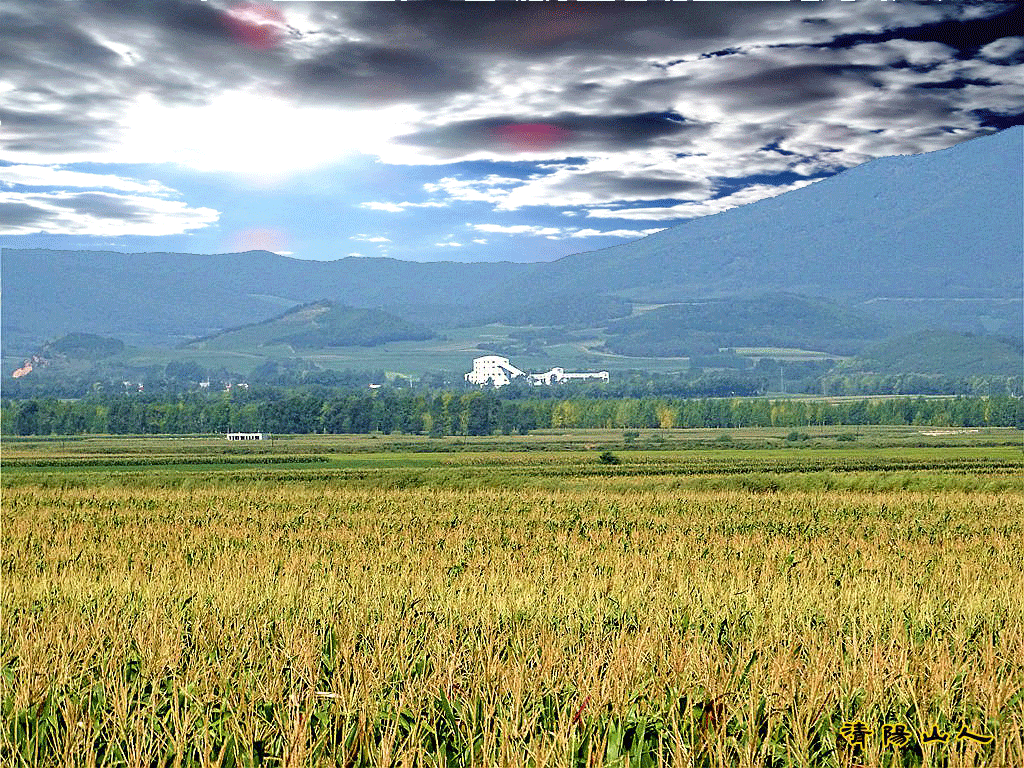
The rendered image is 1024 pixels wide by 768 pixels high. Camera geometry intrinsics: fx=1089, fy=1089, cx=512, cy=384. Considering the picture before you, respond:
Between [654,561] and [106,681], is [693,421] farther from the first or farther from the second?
[106,681]

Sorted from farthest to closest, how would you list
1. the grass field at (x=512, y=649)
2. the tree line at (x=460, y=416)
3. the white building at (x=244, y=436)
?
the tree line at (x=460, y=416)
the white building at (x=244, y=436)
the grass field at (x=512, y=649)

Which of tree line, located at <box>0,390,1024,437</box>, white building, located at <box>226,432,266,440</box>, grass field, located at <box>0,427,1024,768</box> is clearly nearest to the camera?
grass field, located at <box>0,427,1024,768</box>

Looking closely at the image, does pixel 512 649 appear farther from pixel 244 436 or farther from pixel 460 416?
pixel 460 416

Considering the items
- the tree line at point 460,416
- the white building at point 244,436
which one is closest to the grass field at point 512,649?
the white building at point 244,436

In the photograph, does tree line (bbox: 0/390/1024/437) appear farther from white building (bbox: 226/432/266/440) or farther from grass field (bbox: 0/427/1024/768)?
grass field (bbox: 0/427/1024/768)

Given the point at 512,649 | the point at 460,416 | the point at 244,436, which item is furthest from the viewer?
the point at 460,416

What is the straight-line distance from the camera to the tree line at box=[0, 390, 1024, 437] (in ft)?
549

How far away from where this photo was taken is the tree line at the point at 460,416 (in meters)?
167

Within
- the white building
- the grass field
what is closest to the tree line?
the white building

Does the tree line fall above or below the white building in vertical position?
above

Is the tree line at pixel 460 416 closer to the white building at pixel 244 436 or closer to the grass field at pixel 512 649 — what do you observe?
the white building at pixel 244 436

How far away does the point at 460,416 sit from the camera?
169 metres

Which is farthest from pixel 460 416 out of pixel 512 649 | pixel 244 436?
pixel 512 649

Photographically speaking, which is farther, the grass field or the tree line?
the tree line
